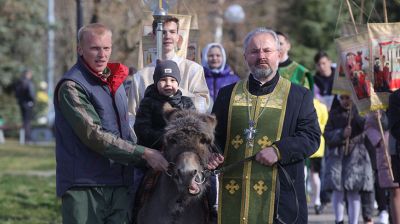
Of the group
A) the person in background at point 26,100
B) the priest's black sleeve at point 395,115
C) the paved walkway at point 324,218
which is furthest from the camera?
the person in background at point 26,100

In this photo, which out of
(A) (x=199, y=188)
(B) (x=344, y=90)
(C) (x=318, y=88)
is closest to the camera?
(A) (x=199, y=188)

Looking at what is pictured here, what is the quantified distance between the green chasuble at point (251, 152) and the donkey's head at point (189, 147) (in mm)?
306

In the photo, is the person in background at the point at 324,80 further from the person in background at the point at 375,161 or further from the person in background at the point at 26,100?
the person in background at the point at 26,100

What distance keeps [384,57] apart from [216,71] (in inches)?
101

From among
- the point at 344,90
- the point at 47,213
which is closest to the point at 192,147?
the point at 344,90

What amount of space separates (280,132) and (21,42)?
119 feet

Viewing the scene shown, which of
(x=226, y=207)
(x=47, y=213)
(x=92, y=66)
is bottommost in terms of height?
(x=47, y=213)

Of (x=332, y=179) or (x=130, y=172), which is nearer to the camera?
(x=130, y=172)

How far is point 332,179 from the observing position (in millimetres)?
14562

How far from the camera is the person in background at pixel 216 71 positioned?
523 inches

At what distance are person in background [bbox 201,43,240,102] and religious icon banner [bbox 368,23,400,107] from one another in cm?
216

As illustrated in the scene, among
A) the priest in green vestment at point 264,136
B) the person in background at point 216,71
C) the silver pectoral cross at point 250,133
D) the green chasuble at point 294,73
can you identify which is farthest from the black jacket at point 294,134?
the green chasuble at point 294,73

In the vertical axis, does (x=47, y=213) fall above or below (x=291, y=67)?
below

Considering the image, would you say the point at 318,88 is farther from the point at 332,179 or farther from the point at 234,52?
the point at 234,52
